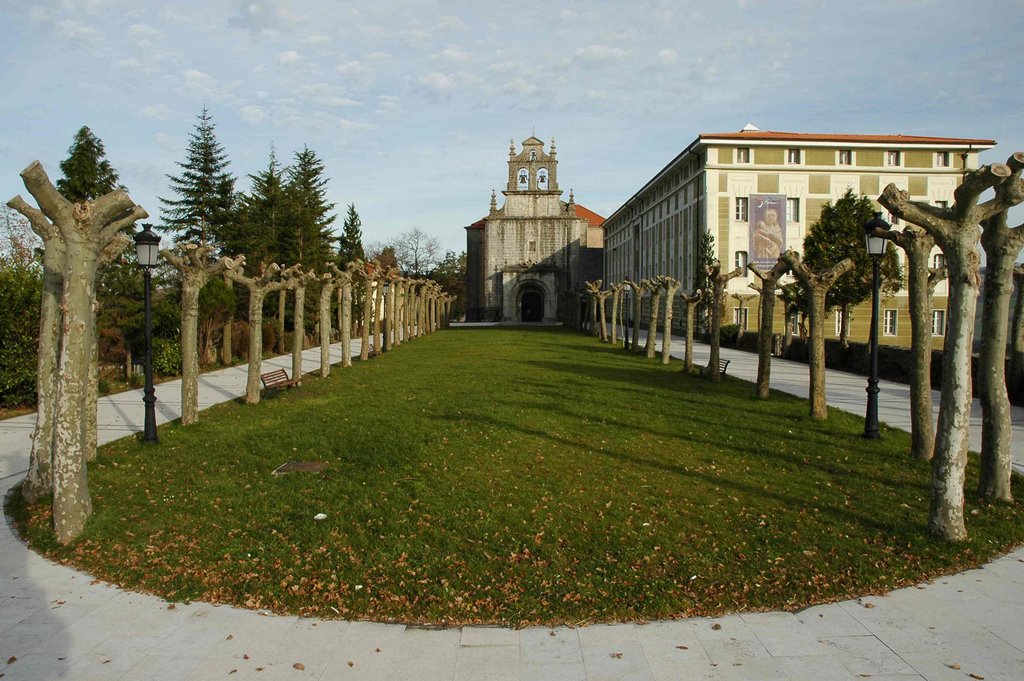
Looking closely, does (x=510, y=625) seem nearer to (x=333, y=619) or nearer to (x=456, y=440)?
(x=333, y=619)

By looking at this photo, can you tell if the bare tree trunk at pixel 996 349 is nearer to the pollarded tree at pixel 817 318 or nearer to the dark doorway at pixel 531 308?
the pollarded tree at pixel 817 318

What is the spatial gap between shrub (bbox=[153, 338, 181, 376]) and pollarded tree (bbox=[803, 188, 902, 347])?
77.2 feet

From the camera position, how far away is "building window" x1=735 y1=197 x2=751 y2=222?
44.2 m

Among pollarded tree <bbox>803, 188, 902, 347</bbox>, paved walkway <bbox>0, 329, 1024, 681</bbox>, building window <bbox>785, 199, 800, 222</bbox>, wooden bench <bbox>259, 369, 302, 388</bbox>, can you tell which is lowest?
paved walkway <bbox>0, 329, 1024, 681</bbox>

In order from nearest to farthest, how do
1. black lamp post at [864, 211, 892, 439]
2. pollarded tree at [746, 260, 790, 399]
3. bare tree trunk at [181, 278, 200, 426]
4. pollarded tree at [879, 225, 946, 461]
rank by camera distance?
1. pollarded tree at [879, 225, 946, 461]
2. black lamp post at [864, 211, 892, 439]
3. bare tree trunk at [181, 278, 200, 426]
4. pollarded tree at [746, 260, 790, 399]

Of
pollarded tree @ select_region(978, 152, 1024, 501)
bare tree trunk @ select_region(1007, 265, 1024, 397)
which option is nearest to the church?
bare tree trunk @ select_region(1007, 265, 1024, 397)

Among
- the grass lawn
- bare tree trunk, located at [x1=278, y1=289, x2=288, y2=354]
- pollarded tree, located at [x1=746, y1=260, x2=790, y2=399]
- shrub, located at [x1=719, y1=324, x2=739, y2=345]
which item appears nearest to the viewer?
the grass lawn

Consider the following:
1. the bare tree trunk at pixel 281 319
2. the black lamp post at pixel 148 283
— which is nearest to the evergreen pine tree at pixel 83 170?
the bare tree trunk at pixel 281 319

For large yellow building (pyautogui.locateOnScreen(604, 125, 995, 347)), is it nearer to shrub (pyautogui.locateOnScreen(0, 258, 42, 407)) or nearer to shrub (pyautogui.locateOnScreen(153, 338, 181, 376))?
shrub (pyautogui.locateOnScreen(153, 338, 181, 376))

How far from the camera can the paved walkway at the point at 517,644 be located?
427cm

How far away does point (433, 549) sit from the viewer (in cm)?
617

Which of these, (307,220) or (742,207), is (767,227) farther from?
(307,220)

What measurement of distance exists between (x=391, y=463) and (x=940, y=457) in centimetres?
604

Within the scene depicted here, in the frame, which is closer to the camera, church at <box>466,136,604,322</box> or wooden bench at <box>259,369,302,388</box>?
wooden bench at <box>259,369,302,388</box>
